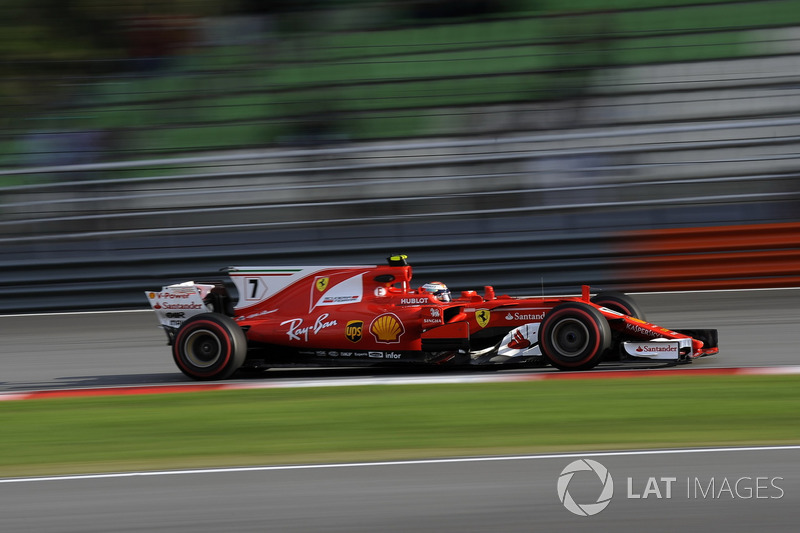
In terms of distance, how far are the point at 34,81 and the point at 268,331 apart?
31.7 ft

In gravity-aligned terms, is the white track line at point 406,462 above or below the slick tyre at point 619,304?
below

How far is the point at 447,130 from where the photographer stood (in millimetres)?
14977

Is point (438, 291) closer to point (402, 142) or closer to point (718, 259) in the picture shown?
point (718, 259)

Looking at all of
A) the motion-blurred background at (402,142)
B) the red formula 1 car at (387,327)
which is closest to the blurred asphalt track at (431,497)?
the red formula 1 car at (387,327)

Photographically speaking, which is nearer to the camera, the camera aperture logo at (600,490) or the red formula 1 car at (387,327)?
the camera aperture logo at (600,490)

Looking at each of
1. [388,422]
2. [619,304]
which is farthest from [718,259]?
[388,422]

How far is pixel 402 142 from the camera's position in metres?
14.9

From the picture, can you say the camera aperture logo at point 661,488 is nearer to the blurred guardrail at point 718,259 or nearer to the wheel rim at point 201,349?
the wheel rim at point 201,349

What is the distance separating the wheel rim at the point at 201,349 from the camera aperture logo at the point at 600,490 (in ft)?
13.2

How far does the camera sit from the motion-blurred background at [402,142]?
1316 centimetres

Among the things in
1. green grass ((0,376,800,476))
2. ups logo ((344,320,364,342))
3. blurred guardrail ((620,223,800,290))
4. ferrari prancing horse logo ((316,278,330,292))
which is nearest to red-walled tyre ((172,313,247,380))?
green grass ((0,376,800,476))

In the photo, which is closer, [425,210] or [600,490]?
[600,490]

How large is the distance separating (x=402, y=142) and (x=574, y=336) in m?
7.76

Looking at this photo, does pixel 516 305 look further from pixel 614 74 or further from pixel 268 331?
pixel 614 74
